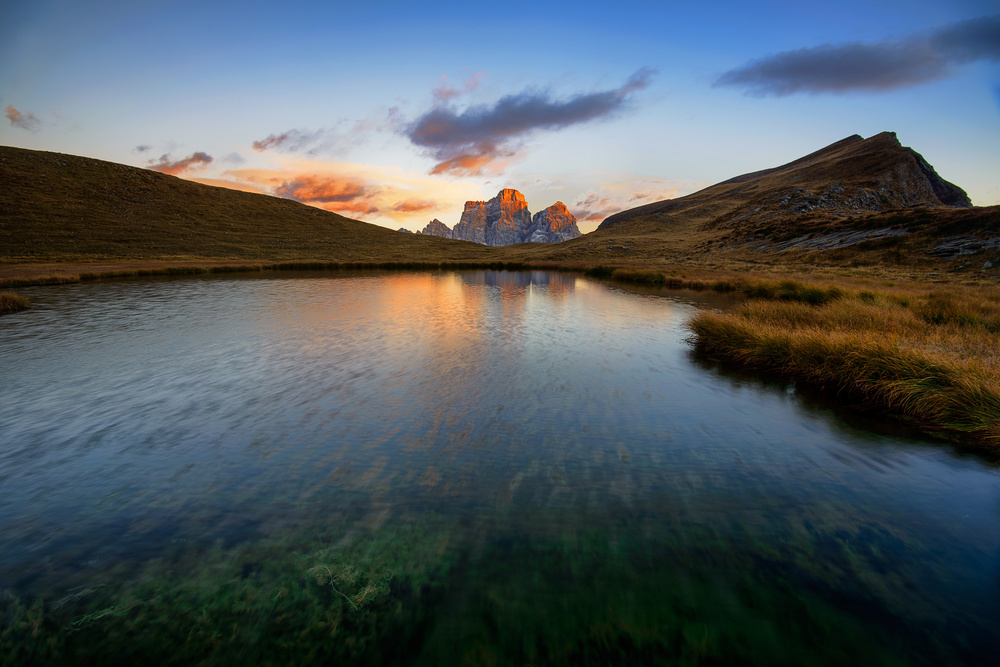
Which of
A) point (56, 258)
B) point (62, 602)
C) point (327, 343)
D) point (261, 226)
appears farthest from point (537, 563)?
point (261, 226)

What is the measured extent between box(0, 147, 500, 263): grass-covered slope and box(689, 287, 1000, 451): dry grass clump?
A: 68.8 metres

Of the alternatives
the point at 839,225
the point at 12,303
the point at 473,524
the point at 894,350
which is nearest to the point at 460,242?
the point at 839,225

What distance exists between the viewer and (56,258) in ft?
176

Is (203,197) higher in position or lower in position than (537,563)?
higher

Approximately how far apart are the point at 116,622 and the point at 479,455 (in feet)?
17.8

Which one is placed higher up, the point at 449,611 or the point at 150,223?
the point at 150,223

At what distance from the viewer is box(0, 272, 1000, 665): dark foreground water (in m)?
4.37

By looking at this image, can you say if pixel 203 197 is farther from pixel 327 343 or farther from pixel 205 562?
pixel 205 562

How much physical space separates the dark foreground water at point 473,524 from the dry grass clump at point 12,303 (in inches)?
617

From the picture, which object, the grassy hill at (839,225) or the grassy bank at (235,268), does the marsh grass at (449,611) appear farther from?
the grassy bank at (235,268)

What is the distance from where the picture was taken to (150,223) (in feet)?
270

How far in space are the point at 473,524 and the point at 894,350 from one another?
495 inches

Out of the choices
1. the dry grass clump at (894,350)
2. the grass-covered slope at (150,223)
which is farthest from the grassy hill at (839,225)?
the grass-covered slope at (150,223)

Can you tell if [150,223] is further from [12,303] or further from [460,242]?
[12,303]
